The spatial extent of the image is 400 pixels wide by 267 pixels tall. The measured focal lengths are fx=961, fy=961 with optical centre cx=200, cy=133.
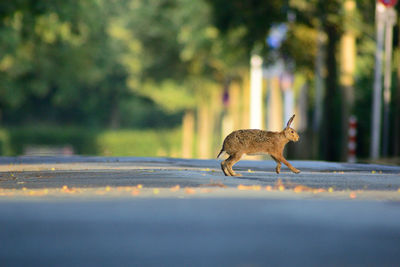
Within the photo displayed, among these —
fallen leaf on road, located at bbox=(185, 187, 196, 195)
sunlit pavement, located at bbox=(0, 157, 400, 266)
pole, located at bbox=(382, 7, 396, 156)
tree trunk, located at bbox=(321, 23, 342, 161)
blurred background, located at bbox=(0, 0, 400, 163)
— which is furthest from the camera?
tree trunk, located at bbox=(321, 23, 342, 161)

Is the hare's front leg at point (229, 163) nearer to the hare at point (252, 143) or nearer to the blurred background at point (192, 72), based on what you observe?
the hare at point (252, 143)

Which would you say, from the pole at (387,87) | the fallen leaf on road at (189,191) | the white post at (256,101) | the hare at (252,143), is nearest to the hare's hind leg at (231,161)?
the hare at (252,143)

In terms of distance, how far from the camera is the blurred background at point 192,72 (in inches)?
1203

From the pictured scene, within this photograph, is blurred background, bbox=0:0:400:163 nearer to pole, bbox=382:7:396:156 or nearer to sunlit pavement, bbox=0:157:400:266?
pole, bbox=382:7:396:156

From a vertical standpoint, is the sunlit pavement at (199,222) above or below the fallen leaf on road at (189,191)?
below

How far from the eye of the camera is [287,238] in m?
8.31

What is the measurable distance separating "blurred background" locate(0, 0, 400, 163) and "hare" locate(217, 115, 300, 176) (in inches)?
367

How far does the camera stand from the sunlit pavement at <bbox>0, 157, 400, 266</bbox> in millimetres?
7734

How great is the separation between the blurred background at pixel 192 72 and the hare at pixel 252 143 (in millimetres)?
9324

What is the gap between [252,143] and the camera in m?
13.4

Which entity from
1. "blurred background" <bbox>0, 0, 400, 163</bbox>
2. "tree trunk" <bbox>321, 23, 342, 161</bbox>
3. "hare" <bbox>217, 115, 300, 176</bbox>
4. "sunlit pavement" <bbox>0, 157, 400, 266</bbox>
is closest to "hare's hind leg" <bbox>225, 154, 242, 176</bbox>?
"hare" <bbox>217, 115, 300, 176</bbox>

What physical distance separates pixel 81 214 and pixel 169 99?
53458mm

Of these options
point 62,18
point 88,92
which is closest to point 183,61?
point 62,18

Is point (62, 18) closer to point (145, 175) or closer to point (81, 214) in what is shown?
point (145, 175)
